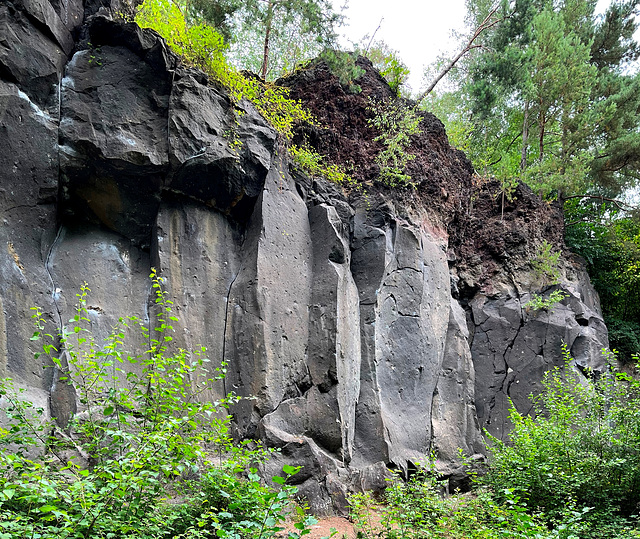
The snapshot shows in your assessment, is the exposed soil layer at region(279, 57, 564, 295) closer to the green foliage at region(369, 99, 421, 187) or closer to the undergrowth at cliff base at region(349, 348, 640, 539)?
the green foliage at region(369, 99, 421, 187)

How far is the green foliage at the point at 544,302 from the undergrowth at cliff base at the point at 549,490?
3.86m

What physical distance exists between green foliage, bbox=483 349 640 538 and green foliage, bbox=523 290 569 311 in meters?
4.33

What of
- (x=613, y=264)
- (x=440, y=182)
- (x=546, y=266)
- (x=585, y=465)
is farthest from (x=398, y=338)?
(x=613, y=264)

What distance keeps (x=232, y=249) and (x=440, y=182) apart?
5.88 m

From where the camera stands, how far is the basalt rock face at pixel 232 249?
6.39 metres

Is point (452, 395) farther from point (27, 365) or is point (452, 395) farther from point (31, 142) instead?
point (31, 142)

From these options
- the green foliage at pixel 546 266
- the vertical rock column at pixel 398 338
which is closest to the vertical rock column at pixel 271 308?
the vertical rock column at pixel 398 338

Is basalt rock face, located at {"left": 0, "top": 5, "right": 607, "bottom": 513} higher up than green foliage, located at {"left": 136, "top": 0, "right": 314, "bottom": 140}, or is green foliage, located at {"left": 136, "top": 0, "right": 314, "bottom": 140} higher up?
green foliage, located at {"left": 136, "top": 0, "right": 314, "bottom": 140}

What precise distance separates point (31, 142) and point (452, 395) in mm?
8638

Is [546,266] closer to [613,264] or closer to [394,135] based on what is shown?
[613,264]

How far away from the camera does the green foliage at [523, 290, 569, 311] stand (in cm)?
1239

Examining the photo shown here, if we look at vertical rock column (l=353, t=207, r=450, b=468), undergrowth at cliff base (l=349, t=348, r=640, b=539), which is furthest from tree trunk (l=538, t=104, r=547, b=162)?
undergrowth at cliff base (l=349, t=348, r=640, b=539)

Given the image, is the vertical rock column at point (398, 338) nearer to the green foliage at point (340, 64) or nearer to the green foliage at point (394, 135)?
the green foliage at point (394, 135)

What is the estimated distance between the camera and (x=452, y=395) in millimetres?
10531
